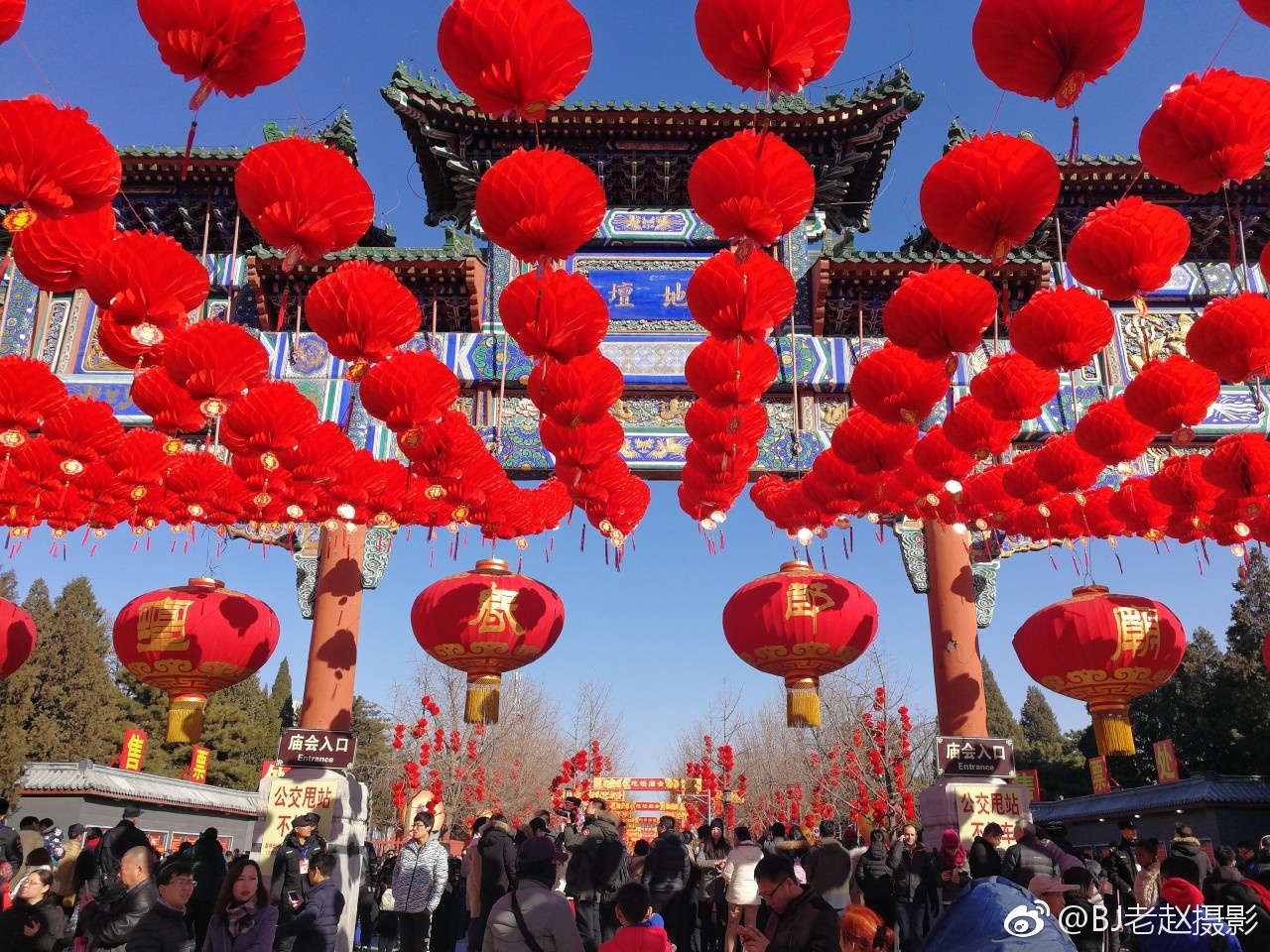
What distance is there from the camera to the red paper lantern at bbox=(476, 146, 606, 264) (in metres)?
3.86

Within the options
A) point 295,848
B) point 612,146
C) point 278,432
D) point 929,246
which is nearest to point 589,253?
point 612,146

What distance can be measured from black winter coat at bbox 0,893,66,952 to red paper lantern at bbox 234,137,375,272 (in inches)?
118

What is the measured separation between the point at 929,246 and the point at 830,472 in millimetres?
6404

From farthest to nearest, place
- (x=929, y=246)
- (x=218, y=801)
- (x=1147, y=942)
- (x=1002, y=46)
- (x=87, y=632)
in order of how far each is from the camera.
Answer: (x=87, y=632), (x=218, y=801), (x=929, y=246), (x=1147, y=942), (x=1002, y=46)

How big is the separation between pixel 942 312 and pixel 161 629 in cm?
686

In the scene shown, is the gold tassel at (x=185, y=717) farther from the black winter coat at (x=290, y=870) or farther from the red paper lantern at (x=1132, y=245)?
the red paper lantern at (x=1132, y=245)

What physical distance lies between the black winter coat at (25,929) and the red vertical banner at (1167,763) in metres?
20.9

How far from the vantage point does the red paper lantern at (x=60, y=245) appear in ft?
13.4

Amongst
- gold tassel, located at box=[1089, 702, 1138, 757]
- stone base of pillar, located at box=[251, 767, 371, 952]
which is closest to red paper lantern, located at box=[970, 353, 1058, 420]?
gold tassel, located at box=[1089, 702, 1138, 757]

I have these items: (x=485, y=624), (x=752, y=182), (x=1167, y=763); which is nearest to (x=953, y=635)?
(x=485, y=624)

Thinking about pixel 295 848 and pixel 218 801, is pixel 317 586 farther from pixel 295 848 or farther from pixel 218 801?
pixel 218 801

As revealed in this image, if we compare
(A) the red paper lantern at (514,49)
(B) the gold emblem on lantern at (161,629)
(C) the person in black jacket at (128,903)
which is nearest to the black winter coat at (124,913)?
(C) the person in black jacket at (128,903)

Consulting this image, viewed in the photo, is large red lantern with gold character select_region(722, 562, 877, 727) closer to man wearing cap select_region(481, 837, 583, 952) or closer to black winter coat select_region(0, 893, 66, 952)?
man wearing cap select_region(481, 837, 583, 952)

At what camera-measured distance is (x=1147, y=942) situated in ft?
12.9
